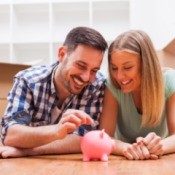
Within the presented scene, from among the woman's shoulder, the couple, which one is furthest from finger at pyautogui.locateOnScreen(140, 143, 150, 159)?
the woman's shoulder

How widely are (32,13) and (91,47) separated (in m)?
2.05

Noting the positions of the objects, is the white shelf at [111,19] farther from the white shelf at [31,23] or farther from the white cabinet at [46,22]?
the white shelf at [31,23]

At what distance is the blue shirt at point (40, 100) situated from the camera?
130cm

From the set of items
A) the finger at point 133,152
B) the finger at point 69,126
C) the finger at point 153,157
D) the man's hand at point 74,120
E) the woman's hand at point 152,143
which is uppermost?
the man's hand at point 74,120

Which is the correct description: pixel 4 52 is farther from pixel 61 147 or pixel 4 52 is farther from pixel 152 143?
pixel 152 143

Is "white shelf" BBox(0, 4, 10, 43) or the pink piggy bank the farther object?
"white shelf" BBox(0, 4, 10, 43)

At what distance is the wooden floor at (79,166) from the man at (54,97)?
2.9 inches

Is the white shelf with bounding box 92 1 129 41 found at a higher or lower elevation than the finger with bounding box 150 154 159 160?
higher

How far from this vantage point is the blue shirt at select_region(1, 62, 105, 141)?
1303 mm

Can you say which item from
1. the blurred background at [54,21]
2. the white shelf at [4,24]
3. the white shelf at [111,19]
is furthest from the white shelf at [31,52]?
the white shelf at [111,19]

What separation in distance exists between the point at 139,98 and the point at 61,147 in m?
0.37

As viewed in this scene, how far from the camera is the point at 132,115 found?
149cm

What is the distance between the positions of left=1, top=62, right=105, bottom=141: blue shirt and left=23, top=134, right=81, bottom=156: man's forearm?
3.5 inches

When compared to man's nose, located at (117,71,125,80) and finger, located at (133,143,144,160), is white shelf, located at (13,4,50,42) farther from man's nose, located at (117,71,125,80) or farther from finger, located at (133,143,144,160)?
finger, located at (133,143,144,160)
